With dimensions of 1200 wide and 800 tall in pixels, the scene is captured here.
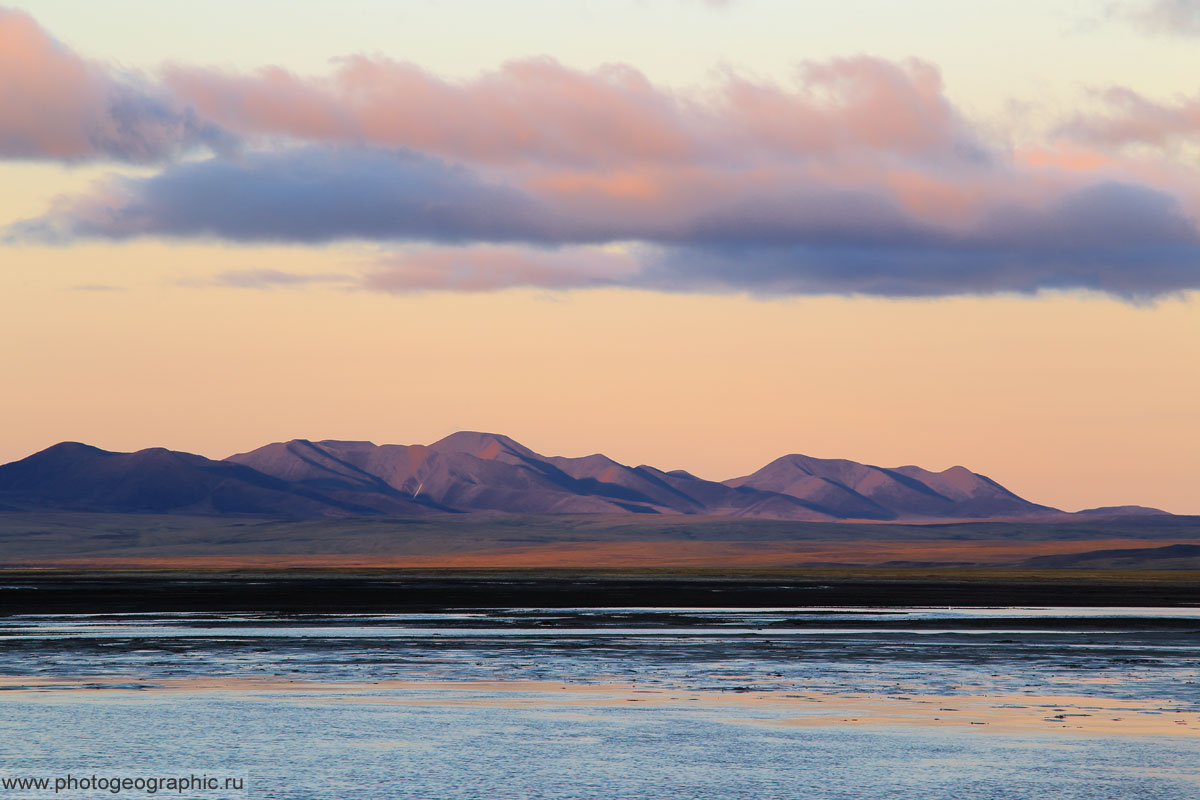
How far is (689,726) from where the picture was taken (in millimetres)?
24812

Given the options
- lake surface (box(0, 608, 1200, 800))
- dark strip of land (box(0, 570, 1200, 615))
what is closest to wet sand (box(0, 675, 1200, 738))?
lake surface (box(0, 608, 1200, 800))

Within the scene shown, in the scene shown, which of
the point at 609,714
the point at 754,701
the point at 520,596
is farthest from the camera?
the point at 520,596

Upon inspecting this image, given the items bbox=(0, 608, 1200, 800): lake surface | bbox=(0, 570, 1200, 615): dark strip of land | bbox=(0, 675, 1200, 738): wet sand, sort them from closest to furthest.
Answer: bbox=(0, 608, 1200, 800): lake surface
bbox=(0, 675, 1200, 738): wet sand
bbox=(0, 570, 1200, 615): dark strip of land

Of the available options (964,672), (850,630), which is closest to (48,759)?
(964,672)

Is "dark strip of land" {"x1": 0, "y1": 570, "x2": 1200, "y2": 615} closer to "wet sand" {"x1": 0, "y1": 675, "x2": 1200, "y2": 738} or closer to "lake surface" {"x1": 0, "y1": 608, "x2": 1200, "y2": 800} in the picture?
"lake surface" {"x1": 0, "y1": 608, "x2": 1200, "y2": 800}

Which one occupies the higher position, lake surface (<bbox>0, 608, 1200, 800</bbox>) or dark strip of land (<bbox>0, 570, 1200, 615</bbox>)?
dark strip of land (<bbox>0, 570, 1200, 615</bbox>)

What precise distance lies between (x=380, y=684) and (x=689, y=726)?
8.23m

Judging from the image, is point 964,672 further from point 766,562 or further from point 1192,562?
point 766,562

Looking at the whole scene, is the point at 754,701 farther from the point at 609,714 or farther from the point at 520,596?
the point at 520,596

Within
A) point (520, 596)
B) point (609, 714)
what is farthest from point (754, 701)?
point (520, 596)

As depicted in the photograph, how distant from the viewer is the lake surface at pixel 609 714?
782 inches

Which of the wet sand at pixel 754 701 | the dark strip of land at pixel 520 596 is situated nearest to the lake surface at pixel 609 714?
the wet sand at pixel 754 701

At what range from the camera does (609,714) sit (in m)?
26.2

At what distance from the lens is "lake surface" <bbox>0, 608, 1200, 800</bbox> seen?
1988cm
